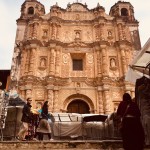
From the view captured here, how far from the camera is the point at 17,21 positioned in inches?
679

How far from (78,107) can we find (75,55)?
3642 millimetres

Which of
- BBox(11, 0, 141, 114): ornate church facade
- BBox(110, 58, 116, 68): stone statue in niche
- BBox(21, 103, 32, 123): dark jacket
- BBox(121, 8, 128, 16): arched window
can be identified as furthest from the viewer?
BBox(121, 8, 128, 16): arched window

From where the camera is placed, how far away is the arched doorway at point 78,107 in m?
14.5

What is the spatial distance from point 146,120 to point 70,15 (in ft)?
45.7

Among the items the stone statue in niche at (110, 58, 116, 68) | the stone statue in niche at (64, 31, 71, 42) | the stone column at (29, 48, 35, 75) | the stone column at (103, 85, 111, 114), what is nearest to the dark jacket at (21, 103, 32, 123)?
the stone column at (103, 85, 111, 114)

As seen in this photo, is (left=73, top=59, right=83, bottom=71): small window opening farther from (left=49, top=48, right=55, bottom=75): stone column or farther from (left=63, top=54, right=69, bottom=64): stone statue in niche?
(left=49, top=48, right=55, bottom=75): stone column

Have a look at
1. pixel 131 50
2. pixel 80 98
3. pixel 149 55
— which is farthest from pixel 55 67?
pixel 149 55

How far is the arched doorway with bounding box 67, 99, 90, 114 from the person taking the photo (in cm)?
1451

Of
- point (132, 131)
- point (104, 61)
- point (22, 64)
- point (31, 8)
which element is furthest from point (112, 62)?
point (132, 131)

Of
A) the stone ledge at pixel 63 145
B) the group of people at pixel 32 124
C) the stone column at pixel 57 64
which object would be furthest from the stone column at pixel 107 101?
the stone ledge at pixel 63 145

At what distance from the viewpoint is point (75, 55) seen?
640 inches

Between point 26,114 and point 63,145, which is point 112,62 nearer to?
point 26,114

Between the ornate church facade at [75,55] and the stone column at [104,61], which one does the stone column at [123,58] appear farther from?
the stone column at [104,61]

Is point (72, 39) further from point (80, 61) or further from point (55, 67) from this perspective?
point (55, 67)
